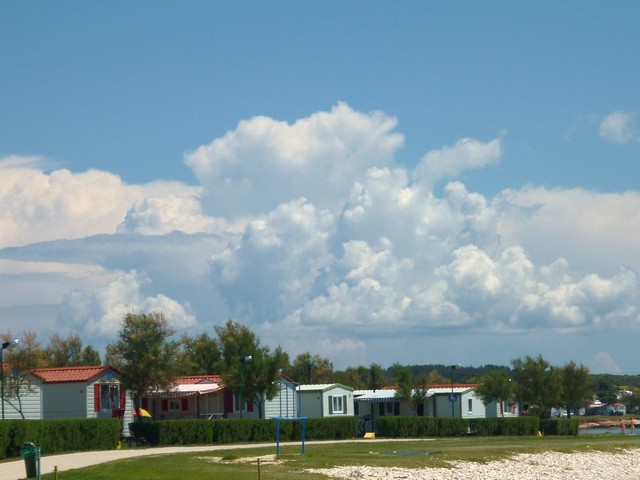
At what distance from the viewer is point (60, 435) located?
130 ft

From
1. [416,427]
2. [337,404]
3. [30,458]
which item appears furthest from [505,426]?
[30,458]

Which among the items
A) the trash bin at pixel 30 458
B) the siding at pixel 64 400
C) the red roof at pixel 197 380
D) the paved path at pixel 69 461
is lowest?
the paved path at pixel 69 461

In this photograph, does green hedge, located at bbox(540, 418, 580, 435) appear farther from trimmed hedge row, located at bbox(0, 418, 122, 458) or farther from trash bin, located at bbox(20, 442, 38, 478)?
trash bin, located at bbox(20, 442, 38, 478)

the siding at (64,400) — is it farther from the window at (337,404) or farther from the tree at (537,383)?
the tree at (537,383)

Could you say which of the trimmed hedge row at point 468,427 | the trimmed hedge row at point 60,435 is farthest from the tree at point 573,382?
the trimmed hedge row at point 60,435

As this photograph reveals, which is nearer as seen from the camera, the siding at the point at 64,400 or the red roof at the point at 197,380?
the siding at the point at 64,400

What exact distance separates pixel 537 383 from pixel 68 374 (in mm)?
40960

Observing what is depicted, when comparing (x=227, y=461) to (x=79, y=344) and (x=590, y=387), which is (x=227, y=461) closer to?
(x=79, y=344)

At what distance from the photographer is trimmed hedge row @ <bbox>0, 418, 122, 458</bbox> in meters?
35.7

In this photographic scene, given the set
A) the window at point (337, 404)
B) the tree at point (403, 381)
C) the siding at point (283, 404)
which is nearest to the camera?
the siding at point (283, 404)

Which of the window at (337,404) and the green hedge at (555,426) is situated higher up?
the window at (337,404)

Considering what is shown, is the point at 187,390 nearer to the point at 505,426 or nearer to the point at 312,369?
the point at 505,426

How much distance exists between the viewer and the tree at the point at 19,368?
167 ft

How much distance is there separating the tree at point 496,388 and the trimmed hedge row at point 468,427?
6.06m
